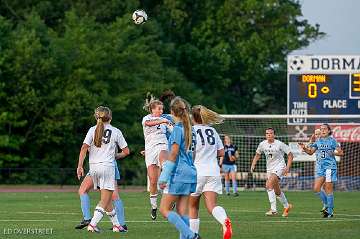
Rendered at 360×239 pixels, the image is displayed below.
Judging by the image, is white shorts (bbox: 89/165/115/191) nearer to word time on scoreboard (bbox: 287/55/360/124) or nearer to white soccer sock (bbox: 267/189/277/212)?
white soccer sock (bbox: 267/189/277/212)

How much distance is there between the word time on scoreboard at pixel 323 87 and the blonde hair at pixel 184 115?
2417 cm

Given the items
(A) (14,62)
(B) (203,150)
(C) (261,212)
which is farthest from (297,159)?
(B) (203,150)

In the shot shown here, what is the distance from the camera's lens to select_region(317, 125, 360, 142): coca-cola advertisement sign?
42188 mm

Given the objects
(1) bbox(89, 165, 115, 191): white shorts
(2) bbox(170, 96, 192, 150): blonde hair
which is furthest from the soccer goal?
(2) bbox(170, 96, 192, 150): blonde hair

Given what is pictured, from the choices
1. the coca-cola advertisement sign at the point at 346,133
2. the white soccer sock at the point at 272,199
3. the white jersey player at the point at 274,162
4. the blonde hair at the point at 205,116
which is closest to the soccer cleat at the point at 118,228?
the blonde hair at the point at 205,116

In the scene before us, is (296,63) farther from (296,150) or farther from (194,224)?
(194,224)

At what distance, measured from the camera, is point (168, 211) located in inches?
556

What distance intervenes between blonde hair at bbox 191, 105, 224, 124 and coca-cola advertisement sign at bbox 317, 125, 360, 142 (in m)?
27.5

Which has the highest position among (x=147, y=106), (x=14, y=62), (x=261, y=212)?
(x=14, y=62)

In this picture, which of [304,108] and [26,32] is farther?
[26,32]

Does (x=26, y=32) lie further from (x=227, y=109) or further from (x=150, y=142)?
(x=150, y=142)

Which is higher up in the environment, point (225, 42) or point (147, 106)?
point (225, 42)

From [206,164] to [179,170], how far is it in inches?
53.2

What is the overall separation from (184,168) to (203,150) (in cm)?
123
